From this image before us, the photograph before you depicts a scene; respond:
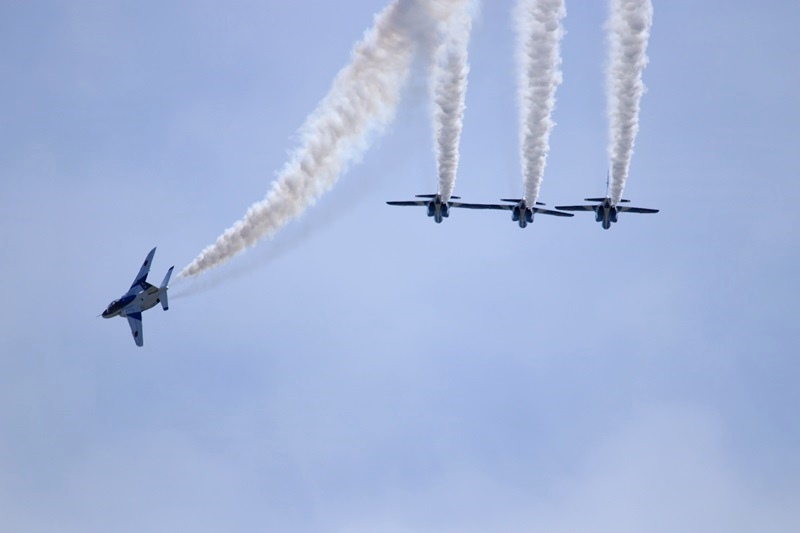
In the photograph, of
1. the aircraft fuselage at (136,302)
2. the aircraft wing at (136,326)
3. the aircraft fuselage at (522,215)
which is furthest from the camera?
the aircraft wing at (136,326)

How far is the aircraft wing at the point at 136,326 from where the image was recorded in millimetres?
60406

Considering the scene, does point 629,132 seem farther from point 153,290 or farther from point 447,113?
point 153,290

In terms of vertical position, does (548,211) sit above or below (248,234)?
above

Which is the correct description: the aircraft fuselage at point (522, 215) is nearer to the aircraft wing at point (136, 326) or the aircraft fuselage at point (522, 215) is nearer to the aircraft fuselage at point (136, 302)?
the aircraft fuselage at point (136, 302)

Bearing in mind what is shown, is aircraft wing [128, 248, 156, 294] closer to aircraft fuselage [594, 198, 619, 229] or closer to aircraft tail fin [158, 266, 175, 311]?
aircraft tail fin [158, 266, 175, 311]

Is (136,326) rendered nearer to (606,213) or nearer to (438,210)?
(438,210)

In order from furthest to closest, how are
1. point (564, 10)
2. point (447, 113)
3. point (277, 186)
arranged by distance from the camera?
point (277, 186) < point (447, 113) < point (564, 10)

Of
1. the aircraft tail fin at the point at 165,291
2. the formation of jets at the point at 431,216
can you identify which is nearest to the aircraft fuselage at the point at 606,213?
the formation of jets at the point at 431,216

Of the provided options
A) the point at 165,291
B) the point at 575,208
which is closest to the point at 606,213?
the point at 575,208

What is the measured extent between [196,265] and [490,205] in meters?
12.7

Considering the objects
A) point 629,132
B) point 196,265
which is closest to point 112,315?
point 196,265

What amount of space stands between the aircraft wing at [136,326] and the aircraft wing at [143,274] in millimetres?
1125

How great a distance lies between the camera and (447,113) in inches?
1774

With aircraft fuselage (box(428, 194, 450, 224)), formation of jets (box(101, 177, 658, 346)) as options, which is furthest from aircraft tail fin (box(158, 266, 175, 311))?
aircraft fuselage (box(428, 194, 450, 224))
